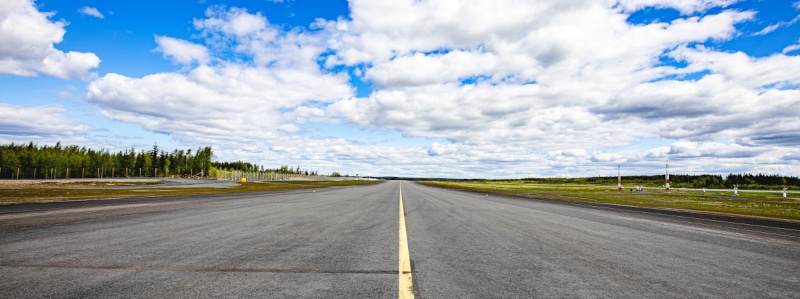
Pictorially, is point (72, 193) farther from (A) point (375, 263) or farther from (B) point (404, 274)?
(B) point (404, 274)

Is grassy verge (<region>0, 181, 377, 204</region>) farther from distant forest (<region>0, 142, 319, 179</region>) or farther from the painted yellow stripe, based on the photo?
distant forest (<region>0, 142, 319, 179</region>)

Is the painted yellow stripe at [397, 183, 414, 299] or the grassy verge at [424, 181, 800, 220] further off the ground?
the painted yellow stripe at [397, 183, 414, 299]

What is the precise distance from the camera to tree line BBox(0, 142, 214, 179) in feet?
360

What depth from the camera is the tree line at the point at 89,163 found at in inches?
4321

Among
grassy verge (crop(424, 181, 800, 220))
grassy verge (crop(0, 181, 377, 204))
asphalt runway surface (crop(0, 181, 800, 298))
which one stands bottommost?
grassy verge (crop(0, 181, 377, 204))

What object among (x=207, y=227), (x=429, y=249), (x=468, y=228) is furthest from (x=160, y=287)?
(x=468, y=228)

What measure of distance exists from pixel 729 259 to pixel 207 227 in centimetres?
1096

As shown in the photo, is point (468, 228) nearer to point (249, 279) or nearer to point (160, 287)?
point (249, 279)

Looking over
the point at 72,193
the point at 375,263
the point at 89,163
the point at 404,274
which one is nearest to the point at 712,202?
the point at 375,263

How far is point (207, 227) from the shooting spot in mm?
10062

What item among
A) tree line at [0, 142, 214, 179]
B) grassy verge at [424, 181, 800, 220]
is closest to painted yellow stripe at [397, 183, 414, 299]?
grassy verge at [424, 181, 800, 220]

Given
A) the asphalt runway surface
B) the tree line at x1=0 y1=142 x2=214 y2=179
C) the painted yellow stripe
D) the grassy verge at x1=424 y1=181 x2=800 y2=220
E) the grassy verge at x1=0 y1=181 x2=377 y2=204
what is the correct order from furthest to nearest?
the tree line at x1=0 y1=142 x2=214 y2=179, the grassy verge at x1=0 y1=181 x2=377 y2=204, the grassy verge at x1=424 y1=181 x2=800 y2=220, the asphalt runway surface, the painted yellow stripe

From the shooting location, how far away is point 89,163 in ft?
411

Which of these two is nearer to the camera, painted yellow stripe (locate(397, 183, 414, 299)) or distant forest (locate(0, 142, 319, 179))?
painted yellow stripe (locate(397, 183, 414, 299))
